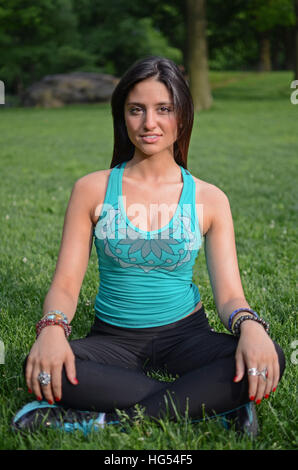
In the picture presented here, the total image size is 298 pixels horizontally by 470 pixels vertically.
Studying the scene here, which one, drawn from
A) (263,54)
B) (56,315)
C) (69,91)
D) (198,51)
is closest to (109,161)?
(56,315)

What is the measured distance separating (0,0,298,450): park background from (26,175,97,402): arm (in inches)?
13.9

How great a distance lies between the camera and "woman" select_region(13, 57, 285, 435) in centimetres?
253

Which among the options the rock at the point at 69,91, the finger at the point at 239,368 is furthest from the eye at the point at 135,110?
the rock at the point at 69,91

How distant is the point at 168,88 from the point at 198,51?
2354 cm

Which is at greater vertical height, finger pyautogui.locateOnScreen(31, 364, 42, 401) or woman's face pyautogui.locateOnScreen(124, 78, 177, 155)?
woman's face pyautogui.locateOnScreen(124, 78, 177, 155)

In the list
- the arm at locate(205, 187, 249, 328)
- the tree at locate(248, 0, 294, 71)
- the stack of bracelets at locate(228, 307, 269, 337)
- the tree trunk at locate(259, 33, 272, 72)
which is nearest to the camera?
the stack of bracelets at locate(228, 307, 269, 337)

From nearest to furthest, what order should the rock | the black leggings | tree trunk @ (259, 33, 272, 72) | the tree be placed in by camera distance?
the black leggings
the rock
the tree
tree trunk @ (259, 33, 272, 72)

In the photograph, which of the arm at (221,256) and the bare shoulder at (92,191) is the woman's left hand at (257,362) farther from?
the bare shoulder at (92,191)

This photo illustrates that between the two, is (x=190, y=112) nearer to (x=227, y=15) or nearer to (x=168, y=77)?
(x=168, y=77)

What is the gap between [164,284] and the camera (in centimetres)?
287

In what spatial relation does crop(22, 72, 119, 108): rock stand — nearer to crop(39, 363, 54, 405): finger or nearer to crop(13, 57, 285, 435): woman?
crop(13, 57, 285, 435): woman

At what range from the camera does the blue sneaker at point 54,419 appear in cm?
254

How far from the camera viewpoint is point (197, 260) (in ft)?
18.3

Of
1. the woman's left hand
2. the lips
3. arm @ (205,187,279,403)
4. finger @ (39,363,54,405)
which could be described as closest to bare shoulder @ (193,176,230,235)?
arm @ (205,187,279,403)
